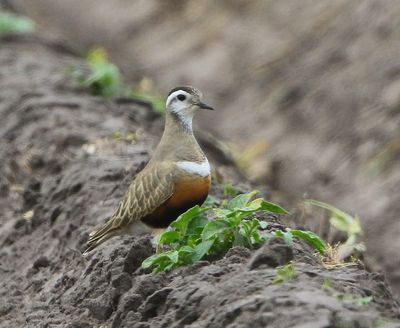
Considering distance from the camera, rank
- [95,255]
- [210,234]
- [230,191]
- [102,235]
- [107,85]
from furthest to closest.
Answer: [107,85] → [230,191] → [95,255] → [102,235] → [210,234]

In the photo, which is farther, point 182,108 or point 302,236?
point 182,108

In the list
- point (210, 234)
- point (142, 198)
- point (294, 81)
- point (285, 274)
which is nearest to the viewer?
point (285, 274)

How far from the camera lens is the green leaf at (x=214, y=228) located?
675cm

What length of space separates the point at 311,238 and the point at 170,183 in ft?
3.66

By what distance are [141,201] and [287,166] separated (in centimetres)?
603

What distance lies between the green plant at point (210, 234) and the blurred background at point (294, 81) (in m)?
3.56

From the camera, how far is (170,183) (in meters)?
→ 7.70

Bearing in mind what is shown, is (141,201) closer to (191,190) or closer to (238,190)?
(191,190)

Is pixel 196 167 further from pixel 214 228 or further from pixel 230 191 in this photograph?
pixel 230 191

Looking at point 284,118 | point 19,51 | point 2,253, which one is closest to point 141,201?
point 2,253

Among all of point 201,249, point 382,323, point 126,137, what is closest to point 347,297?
point 382,323

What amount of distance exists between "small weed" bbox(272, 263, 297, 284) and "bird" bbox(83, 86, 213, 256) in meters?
1.54

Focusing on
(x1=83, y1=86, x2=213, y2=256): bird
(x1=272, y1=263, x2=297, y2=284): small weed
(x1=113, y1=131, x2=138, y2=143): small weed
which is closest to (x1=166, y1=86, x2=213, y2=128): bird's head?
(x1=83, y1=86, x2=213, y2=256): bird

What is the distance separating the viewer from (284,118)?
48.4ft
